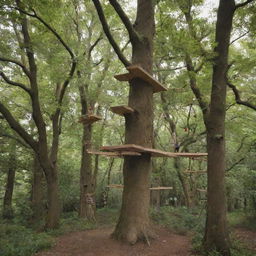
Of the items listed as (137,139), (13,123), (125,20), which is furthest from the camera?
(13,123)

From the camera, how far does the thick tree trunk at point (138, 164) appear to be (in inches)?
228

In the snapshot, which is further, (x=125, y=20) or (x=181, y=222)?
(x=181, y=222)

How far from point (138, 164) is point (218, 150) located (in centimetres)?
190

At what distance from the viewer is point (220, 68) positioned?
5.98m

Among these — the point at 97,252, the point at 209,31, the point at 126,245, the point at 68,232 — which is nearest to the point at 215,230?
the point at 126,245

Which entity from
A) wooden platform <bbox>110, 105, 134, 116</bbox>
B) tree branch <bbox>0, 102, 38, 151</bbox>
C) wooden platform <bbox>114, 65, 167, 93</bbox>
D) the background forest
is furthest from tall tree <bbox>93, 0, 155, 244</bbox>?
tree branch <bbox>0, 102, 38, 151</bbox>

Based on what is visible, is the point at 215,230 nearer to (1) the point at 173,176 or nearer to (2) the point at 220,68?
(2) the point at 220,68

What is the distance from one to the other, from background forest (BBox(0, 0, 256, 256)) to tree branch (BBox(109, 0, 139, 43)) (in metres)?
1.05

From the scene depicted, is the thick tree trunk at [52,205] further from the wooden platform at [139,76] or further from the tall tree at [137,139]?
the wooden platform at [139,76]

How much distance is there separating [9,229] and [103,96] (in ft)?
22.1

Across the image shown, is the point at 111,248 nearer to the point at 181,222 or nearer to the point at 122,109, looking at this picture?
the point at 122,109

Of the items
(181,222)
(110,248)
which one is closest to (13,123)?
(110,248)

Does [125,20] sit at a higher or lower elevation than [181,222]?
higher

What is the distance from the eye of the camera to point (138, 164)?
596cm
